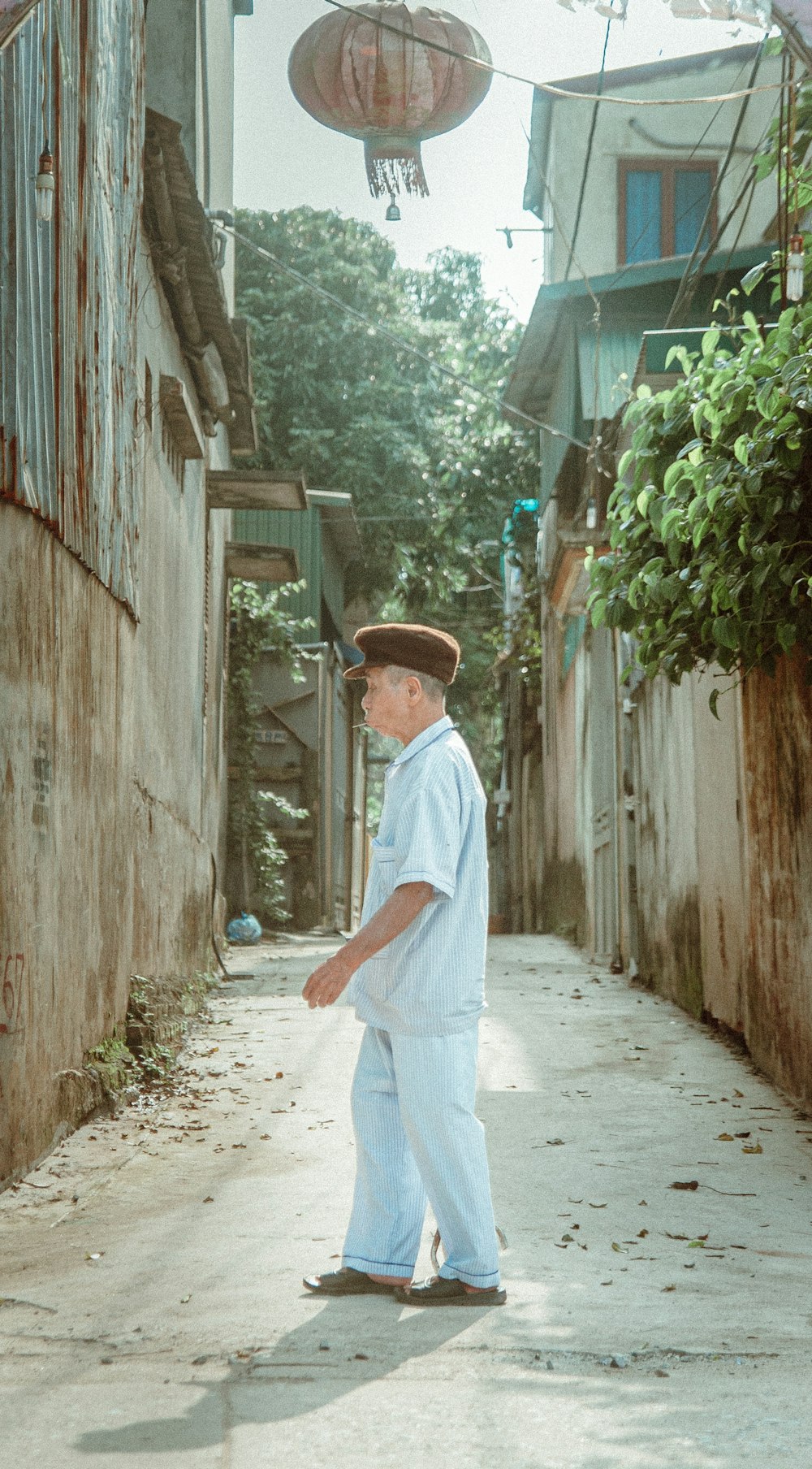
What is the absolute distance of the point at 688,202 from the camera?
19.8 metres

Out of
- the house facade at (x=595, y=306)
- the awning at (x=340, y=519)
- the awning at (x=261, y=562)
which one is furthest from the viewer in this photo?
the awning at (x=340, y=519)

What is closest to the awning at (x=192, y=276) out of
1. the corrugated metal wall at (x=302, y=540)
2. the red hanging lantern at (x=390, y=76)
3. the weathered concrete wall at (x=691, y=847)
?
the red hanging lantern at (x=390, y=76)

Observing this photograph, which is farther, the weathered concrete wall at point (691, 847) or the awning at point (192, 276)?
the awning at point (192, 276)

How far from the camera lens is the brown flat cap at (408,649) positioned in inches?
164

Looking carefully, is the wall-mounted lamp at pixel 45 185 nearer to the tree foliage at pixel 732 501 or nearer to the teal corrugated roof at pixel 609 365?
the tree foliage at pixel 732 501

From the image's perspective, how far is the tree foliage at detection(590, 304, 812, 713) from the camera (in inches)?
226

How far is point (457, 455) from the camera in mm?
24641

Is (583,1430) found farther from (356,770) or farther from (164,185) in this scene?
(356,770)

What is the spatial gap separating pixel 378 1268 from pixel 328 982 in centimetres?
81

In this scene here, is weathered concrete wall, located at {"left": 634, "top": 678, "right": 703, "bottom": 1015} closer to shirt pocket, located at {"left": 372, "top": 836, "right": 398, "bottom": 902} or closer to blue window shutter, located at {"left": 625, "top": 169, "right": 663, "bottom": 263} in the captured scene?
shirt pocket, located at {"left": 372, "top": 836, "right": 398, "bottom": 902}

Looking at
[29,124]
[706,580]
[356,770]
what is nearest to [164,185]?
[29,124]

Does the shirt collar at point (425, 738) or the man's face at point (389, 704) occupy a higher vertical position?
the man's face at point (389, 704)

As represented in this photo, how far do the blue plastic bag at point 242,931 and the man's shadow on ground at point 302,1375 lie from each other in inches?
529

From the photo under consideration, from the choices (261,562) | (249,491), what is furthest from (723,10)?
(261,562)
